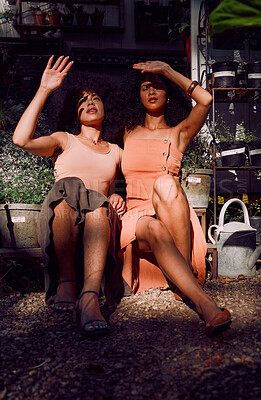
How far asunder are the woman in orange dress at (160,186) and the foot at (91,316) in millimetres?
384

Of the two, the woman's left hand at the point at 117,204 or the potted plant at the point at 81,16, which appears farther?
the potted plant at the point at 81,16

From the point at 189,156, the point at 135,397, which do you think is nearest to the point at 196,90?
the point at 189,156

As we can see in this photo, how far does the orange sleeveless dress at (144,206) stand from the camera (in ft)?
7.67

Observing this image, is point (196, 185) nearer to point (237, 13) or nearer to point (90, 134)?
point (90, 134)

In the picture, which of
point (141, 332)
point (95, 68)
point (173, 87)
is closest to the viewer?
point (141, 332)

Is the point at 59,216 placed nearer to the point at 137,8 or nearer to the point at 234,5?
the point at 234,5

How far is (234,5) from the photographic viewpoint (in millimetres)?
909

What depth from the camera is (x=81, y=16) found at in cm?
453

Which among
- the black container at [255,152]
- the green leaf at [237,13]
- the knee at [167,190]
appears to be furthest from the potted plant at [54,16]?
the green leaf at [237,13]

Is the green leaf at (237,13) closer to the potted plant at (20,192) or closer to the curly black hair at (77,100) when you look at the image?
the potted plant at (20,192)

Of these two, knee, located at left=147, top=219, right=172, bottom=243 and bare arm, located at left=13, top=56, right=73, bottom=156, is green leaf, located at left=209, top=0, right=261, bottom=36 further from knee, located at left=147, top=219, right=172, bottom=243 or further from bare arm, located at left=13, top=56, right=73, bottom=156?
bare arm, located at left=13, top=56, right=73, bottom=156

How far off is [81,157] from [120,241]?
0.59 m

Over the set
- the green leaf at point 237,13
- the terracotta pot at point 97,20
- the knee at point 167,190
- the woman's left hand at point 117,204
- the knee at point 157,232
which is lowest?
the woman's left hand at point 117,204

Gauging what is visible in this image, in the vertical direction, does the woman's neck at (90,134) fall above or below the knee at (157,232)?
above
